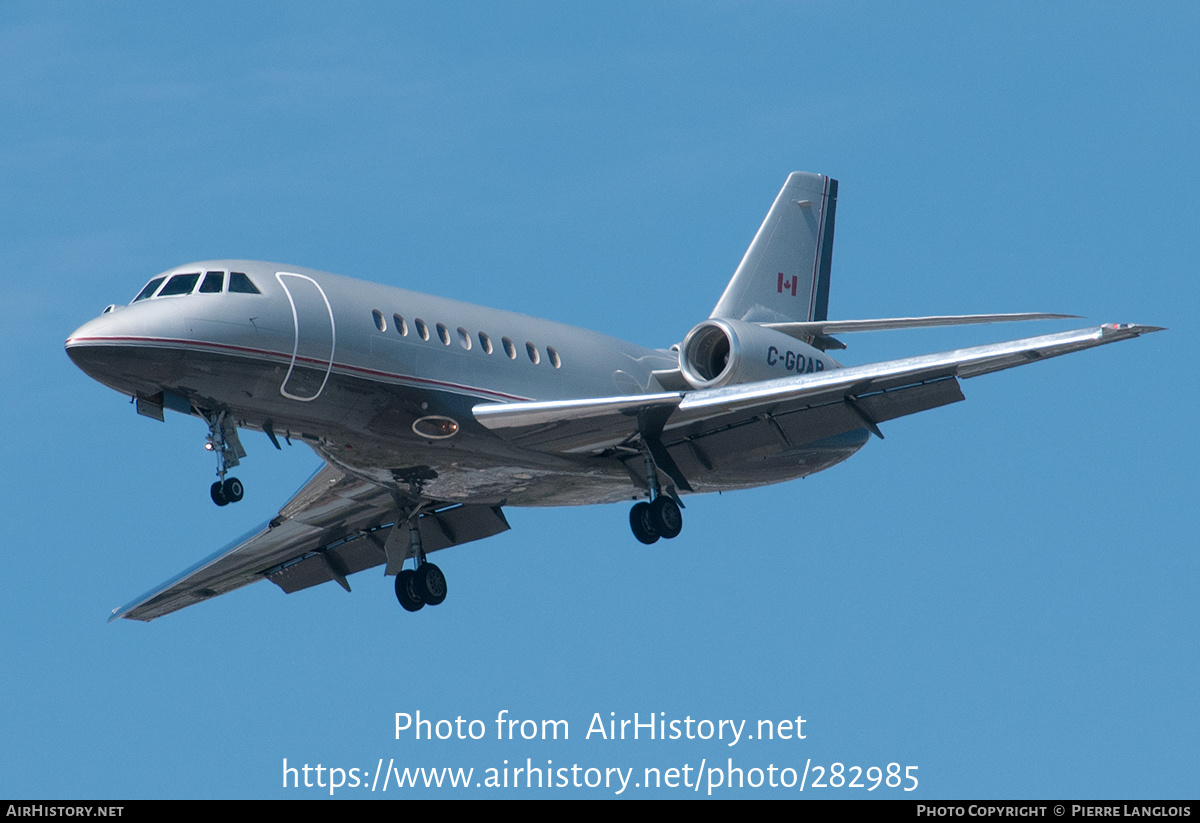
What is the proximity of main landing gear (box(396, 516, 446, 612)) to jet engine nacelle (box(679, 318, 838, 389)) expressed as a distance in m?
4.90

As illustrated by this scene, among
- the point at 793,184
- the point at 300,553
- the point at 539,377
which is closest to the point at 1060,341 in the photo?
the point at 539,377

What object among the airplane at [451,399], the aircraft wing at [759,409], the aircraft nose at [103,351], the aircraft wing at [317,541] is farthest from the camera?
the aircraft wing at [317,541]

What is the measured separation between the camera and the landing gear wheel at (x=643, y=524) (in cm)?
2448

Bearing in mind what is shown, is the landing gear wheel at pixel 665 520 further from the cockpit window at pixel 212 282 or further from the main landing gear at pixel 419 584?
the cockpit window at pixel 212 282

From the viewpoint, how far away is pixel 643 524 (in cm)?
2450

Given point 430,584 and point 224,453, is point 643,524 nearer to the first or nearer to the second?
point 430,584

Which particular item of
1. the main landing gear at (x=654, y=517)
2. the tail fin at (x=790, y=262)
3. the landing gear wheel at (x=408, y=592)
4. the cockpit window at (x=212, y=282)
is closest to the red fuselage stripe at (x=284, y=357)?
the cockpit window at (x=212, y=282)

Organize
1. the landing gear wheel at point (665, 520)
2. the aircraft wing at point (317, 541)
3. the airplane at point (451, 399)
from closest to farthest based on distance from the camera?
the airplane at point (451, 399) < the landing gear wheel at point (665, 520) < the aircraft wing at point (317, 541)

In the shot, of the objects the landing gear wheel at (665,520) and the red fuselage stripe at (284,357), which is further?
the landing gear wheel at (665,520)

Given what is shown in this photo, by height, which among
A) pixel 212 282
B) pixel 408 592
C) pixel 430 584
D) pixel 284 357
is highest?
pixel 212 282

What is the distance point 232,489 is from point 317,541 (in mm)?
7616

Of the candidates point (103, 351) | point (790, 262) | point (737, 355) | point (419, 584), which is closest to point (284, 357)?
point (103, 351)

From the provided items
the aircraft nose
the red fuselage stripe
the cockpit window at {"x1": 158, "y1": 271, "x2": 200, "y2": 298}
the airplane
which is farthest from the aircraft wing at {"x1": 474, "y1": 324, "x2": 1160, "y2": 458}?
the aircraft nose

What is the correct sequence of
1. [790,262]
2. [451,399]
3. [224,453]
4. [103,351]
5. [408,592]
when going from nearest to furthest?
1. [103,351]
2. [224,453]
3. [451,399]
4. [408,592]
5. [790,262]
